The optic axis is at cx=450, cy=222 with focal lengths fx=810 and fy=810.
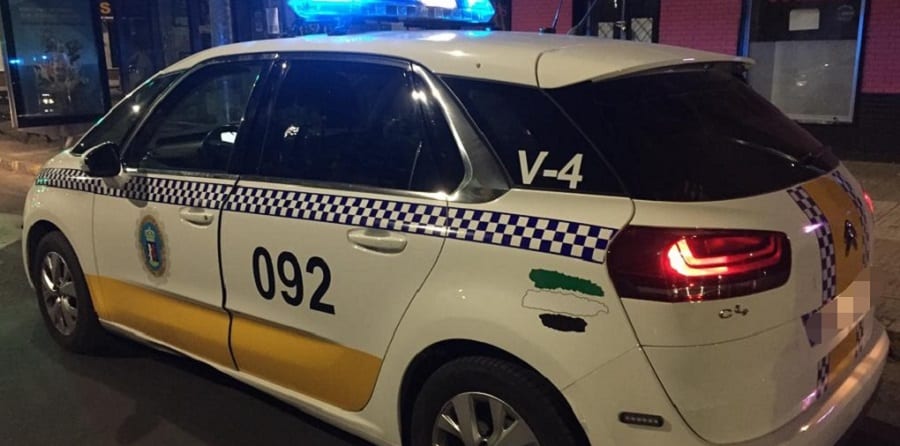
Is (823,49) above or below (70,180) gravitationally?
above

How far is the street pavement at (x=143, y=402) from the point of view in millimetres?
3523

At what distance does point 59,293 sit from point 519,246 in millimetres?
3079

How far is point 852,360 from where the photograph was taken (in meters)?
2.71

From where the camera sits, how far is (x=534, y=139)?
255cm

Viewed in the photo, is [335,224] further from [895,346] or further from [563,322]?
[895,346]

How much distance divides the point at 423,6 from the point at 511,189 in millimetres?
2157

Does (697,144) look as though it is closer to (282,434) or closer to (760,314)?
(760,314)

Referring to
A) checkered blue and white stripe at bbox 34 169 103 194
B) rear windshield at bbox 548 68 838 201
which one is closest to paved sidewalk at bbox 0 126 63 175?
checkered blue and white stripe at bbox 34 169 103 194

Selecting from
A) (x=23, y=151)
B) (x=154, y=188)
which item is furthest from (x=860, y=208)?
(x=23, y=151)

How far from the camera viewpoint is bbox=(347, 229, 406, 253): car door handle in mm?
2699

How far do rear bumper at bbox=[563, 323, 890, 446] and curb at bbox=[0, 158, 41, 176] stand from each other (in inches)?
419

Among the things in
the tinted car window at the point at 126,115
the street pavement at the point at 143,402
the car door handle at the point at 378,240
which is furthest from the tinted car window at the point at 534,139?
the tinted car window at the point at 126,115

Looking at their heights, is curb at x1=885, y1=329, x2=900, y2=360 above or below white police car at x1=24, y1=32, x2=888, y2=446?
below

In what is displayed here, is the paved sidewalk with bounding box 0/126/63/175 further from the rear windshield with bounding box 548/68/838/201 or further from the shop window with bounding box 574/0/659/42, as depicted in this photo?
the rear windshield with bounding box 548/68/838/201
